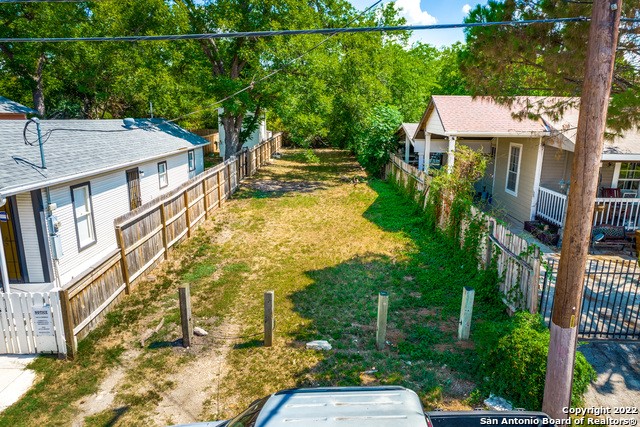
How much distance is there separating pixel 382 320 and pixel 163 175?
1304 centimetres

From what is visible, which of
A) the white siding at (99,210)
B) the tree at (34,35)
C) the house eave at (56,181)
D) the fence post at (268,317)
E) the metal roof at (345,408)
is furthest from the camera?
the tree at (34,35)

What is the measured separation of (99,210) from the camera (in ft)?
36.7

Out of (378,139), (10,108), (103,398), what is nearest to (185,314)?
(103,398)

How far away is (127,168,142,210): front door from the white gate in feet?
23.2

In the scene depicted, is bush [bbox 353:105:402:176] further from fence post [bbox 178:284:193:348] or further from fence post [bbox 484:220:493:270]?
fence post [bbox 178:284:193:348]

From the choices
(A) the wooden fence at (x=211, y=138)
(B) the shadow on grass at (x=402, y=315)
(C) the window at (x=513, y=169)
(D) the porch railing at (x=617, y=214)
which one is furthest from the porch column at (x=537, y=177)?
(A) the wooden fence at (x=211, y=138)

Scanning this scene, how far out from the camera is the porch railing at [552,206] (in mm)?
12164

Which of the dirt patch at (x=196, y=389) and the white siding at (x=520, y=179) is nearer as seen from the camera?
the dirt patch at (x=196, y=389)

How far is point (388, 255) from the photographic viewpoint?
37.6ft

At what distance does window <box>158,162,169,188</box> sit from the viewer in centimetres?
1634

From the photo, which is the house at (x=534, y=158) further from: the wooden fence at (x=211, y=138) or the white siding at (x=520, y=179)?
the wooden fence at (x=211, y=138)

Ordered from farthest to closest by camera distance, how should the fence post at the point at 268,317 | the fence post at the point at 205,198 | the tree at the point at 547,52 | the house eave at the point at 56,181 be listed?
1. the fence post at the point at 205,198
2. the house eave at the point at 56,181
3. the tree at the point at 547,52
4. the fence post at the point at 268,317

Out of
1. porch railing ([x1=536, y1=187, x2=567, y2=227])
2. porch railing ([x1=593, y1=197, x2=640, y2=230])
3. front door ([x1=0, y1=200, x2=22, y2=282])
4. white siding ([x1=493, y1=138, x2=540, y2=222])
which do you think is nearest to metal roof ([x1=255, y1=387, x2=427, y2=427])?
front door ([x1=0, y1=200, x2=22, y2=282])

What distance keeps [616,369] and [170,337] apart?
7.41 meters
